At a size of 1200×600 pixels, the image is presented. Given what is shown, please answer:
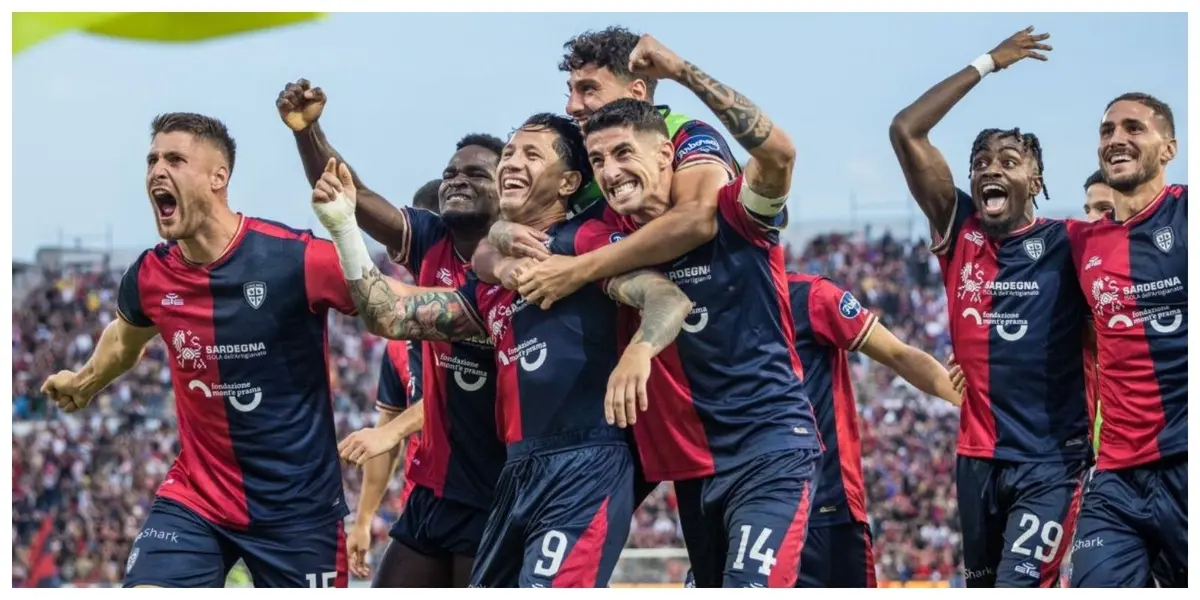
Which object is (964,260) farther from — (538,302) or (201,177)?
(201,177)

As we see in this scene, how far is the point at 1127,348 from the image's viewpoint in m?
6.98

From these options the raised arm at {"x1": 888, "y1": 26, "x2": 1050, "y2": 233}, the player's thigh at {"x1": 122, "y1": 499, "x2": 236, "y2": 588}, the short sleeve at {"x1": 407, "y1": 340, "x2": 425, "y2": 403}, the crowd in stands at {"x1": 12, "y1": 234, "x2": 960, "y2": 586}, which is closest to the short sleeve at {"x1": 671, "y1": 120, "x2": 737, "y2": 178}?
the raised arm at {"x1": 888, "y1": 26, "x2": 1050, "y2": 233}

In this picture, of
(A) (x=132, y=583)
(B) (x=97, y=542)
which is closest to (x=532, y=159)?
(A) (x=132, y=583)

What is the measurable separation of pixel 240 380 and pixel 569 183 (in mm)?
1826

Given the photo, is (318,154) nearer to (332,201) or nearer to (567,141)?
(332,201)

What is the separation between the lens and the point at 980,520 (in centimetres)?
761

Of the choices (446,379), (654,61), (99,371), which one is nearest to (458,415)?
(446,379)

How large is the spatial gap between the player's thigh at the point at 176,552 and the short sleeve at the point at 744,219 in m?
2.89

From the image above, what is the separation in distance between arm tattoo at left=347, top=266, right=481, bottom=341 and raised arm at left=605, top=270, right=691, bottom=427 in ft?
Answer: 2.66

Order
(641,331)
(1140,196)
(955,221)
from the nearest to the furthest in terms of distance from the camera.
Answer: (641,331), (1140,196), (955,221)

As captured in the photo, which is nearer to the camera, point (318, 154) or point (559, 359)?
point (559, 359)

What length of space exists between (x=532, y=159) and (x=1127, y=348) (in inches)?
116

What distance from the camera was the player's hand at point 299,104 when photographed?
23.7 feet

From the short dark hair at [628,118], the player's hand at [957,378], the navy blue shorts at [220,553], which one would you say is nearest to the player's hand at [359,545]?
the navy blue shorts at [220,553]
